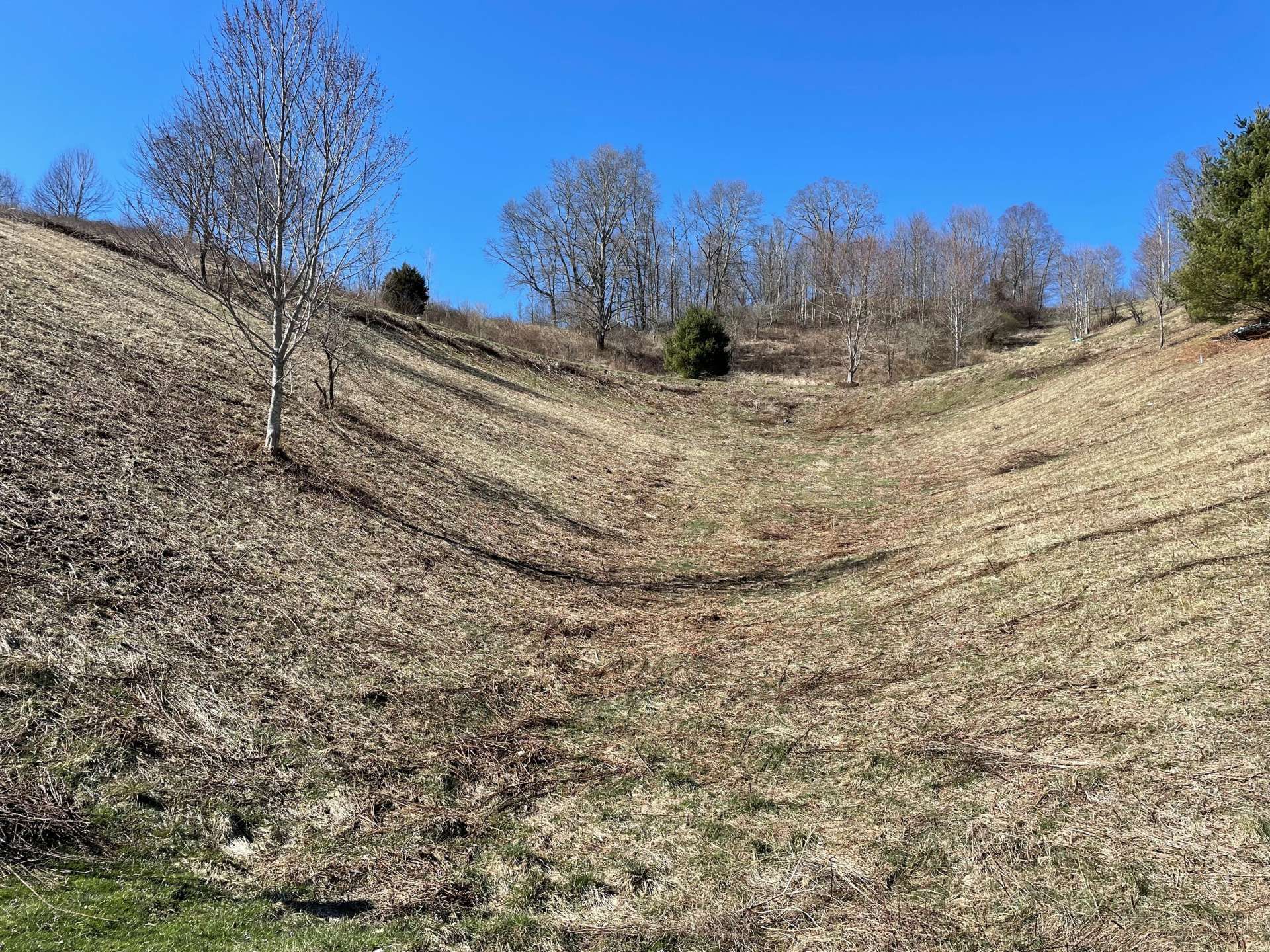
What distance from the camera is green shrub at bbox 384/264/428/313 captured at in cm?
2812

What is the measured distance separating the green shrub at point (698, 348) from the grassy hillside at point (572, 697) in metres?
22.2

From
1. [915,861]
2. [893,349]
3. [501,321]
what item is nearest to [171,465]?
[915,861]

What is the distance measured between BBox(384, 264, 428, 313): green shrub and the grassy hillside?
16888 millimetres

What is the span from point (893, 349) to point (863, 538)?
35059mm

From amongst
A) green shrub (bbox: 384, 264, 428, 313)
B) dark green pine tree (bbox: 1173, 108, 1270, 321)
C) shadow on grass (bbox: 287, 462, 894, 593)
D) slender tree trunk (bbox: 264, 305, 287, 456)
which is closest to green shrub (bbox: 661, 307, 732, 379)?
green shrub (bbox: 384, 264, 428, 313)

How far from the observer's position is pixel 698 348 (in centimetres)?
3278

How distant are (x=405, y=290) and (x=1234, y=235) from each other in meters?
27.8

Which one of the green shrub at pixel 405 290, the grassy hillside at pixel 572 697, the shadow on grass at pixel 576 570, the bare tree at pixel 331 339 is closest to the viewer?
the grassy hillside at pixel 572 697

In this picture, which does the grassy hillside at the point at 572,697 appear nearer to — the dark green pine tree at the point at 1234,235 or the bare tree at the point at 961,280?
the dark green pine tree at the point at 1234,235

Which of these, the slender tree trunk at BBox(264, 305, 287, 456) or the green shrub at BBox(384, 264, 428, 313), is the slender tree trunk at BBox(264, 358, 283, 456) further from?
the green shrub at BBox(384, 264, 428, 313)

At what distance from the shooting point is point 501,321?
37.0 metres

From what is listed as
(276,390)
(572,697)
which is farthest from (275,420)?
(572,697)

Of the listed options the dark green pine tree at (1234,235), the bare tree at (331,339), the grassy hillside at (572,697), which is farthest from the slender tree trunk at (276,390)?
the dark green pine tree at (1234,235)

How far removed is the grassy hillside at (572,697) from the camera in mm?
3264
